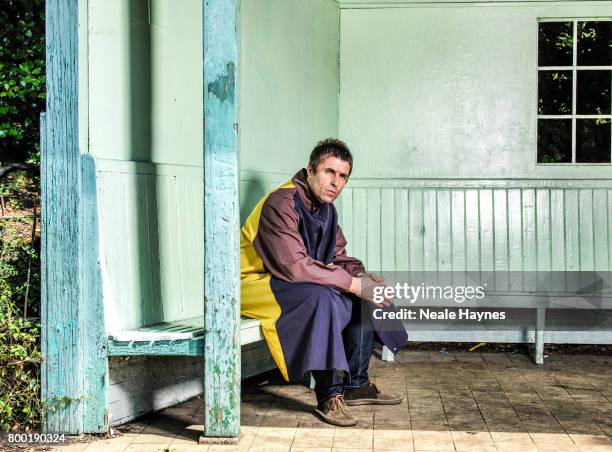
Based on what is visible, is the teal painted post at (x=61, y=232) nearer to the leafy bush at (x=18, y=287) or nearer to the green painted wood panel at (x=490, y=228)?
the leafy bush at (x=18, y=287)

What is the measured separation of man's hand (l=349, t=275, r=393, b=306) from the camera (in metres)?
4.60

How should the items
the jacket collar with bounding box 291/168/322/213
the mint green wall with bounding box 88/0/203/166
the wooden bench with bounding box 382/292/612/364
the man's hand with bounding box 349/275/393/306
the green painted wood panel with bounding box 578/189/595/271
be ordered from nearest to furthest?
the mint green wall with bounding box 88/0/203/166, the man's hand with bounding box 349/275/393/306, the jacket collar with bounding box 291/168/322/213, the wooden bench with bounding box 382/292/612/364, the green painted wood panel with bounding box 578/189/595/271

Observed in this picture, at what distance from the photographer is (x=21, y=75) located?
20.8 ft

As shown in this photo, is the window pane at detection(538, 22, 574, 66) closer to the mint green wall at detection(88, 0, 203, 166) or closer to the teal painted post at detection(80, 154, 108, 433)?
the mint green wall at detection(88, 0, 203, 166)

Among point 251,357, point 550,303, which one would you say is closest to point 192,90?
point 251,357

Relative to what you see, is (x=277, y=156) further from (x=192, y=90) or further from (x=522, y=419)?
(x=522, y=419)

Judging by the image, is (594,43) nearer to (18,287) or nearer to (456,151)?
(456,151)

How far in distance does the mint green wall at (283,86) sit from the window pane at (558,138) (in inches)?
61.3

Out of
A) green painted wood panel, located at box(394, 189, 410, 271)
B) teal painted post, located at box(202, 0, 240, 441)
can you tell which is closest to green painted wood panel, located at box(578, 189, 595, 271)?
green painted wood panel, located at box(394, 189, 410, 271)

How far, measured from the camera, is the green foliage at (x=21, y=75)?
6.34 metres

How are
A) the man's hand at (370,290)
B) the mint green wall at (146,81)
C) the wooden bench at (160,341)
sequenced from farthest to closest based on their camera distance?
the man's hand at (370,290), the mint green wall at (146,81), the wooden bench at (160,341)

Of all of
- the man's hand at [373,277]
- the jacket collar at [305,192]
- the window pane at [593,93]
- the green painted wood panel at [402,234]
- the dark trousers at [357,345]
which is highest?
the window pane at [593,93]

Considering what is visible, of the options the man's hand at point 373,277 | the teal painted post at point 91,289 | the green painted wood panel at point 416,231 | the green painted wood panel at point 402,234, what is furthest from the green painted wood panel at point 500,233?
the teal painted post at point 91,289

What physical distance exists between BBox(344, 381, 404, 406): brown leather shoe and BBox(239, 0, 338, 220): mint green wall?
1250 mm
